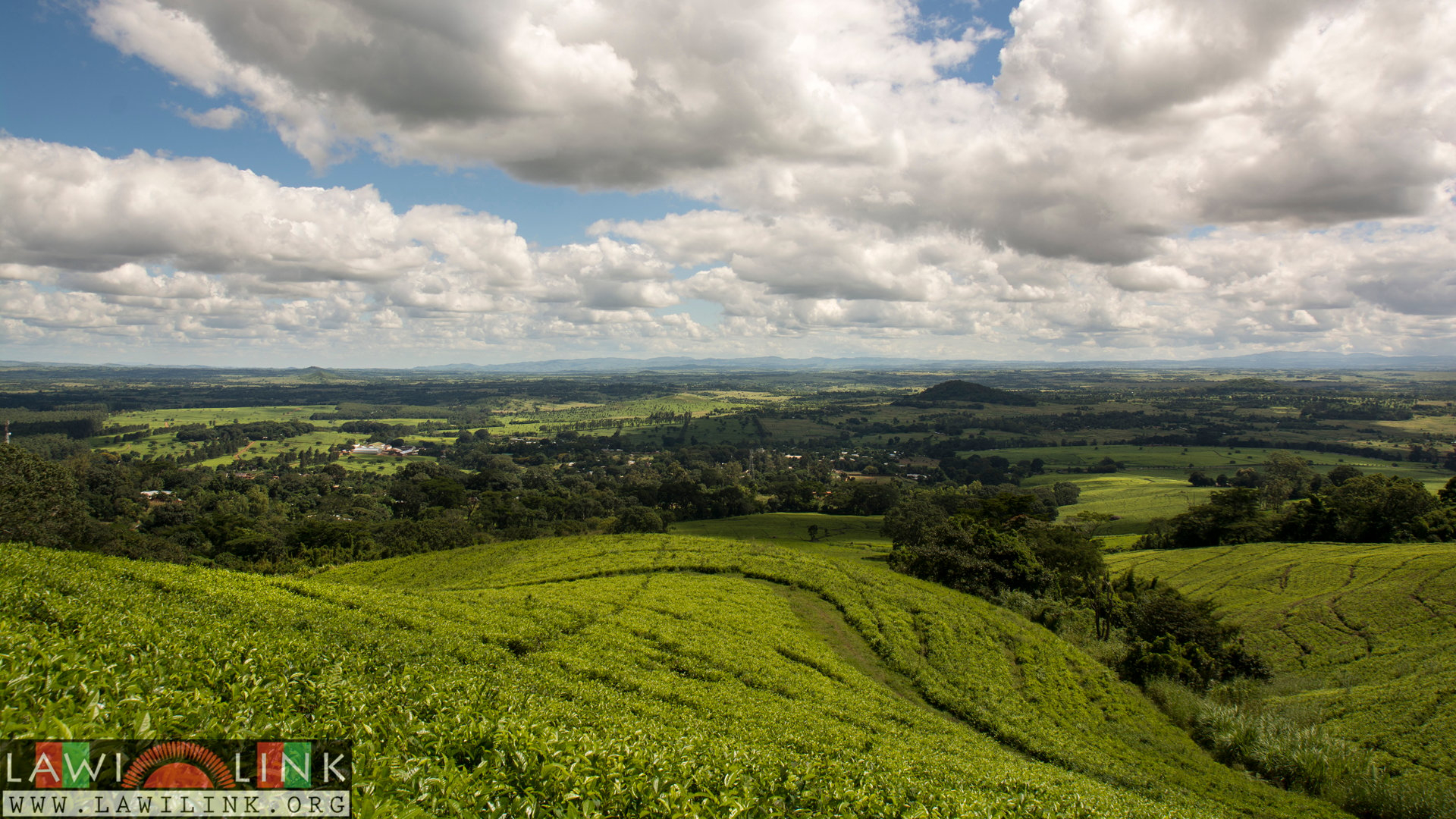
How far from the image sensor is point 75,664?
715 centimetres

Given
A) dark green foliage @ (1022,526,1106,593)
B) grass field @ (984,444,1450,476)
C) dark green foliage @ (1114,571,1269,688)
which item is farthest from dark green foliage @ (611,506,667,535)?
grass field @ (984,444,1450,476)

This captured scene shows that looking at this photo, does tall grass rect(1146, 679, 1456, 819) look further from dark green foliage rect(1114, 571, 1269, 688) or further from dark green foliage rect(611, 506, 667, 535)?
dark green foliage rect(611, 506, 667, 535)

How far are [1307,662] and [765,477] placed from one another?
131230 mm

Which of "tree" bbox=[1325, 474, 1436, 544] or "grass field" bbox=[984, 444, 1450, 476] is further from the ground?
"tree" bbox=[1325, 474, 1436, 544]

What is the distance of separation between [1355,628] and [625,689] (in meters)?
60.0

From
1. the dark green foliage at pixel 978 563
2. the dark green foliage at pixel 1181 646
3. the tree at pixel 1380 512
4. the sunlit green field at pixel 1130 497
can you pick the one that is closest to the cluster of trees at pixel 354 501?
Answer: the sunlit green field at pixel 1130 497

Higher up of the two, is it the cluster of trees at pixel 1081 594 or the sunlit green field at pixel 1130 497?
the cluster of trees at pixel 1081 594

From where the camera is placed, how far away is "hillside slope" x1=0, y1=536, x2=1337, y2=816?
7285 millimetres

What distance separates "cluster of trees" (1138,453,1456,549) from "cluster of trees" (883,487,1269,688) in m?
29.3

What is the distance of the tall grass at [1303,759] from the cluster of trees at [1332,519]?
64.0 metres

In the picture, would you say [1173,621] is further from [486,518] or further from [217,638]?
[486,518]

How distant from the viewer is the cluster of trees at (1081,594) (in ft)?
136

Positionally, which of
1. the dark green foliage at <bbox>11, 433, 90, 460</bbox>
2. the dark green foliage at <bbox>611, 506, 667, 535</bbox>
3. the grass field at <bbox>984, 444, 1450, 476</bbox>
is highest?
the dark green foliage at <bbox>11, 433, 90, 460</bbox>

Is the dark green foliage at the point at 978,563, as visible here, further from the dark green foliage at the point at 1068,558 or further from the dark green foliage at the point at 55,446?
the dark green foliage at the point at 55,446
